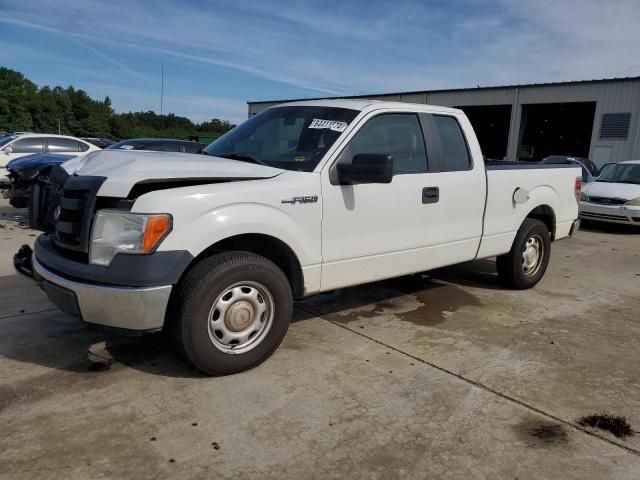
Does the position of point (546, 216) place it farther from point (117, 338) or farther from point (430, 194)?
point (117, 338)

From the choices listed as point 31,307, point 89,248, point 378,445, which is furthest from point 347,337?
point 31,307

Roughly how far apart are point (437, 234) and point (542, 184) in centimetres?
192

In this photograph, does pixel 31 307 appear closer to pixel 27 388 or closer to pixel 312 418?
pixel 27 388

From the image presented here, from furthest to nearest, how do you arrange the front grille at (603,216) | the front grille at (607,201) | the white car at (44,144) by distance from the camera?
the white car at (44,144), the front grille at (607,201), the front grille at (603,216)

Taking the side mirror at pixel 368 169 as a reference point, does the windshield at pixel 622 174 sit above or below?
above

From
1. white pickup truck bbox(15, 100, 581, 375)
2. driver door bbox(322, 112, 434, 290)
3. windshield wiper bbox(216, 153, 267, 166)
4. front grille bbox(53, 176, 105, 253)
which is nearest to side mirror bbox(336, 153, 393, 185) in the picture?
white pickup truck bbox(15, 100, 581, 375)

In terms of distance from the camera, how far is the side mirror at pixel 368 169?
12.0 ft

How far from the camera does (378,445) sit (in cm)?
282

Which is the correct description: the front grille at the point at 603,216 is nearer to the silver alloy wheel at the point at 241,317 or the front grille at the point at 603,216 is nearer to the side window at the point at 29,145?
the silver alloy wheel at the point at 241,317

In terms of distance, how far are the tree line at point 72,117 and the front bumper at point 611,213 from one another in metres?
68.7

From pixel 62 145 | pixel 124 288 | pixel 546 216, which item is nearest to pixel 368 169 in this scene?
pixel 124 288

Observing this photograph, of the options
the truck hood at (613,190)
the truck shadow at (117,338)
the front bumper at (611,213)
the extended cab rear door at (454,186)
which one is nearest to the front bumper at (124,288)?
the truck shadow at (117,338)

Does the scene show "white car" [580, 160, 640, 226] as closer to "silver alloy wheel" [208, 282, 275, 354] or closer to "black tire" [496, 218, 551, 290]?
"black tire" [496, 218, 551, 290]

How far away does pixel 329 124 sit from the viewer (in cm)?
417
